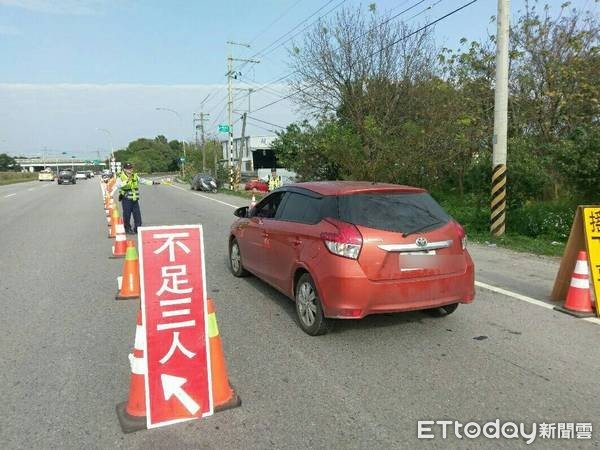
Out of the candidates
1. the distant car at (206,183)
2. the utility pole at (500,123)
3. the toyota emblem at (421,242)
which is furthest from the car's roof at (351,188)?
the distant car at (206,183)

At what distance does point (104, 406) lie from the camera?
141 inches

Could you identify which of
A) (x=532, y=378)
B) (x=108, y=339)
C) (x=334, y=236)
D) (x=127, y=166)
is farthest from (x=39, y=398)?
(x=127, y=166)

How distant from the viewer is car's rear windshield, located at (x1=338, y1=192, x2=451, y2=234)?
4.79 metres

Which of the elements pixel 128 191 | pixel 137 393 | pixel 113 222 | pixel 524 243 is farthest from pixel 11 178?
pixel 137 393

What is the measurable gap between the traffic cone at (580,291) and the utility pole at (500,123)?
5976 mm

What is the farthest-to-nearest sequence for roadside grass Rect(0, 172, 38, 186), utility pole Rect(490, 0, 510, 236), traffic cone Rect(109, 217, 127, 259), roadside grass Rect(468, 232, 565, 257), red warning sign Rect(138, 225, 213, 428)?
1. roadside grass Rect(0, 172, 38, 186)
2. utility pole Rect(490, 0, 510, 236)
3. roadside grass Rect(468, 232, 565, 257)
4. traffic cone Rect(109, 217, 127, 259)
5. red warning sign Rect(138, 225, 213, 428)

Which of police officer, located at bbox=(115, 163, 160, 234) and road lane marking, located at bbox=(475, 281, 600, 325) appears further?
police officer, located at bbox=(115, 163, 160, 234)

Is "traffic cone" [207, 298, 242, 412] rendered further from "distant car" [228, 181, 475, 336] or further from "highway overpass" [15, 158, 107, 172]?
"highway overpass" [15, 158, 107, 172]

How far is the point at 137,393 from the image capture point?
3.27 m

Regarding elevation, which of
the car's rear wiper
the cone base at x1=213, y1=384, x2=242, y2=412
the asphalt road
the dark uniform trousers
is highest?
the car's rear wiper

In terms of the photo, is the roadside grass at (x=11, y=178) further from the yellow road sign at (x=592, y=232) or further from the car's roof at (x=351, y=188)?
the yellow road sign at (x=592, y=232)

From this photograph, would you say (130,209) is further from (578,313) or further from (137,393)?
(578,313)

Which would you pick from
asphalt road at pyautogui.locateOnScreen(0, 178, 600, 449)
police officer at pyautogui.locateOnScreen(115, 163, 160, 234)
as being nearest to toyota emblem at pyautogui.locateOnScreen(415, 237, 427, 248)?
asphalt road at pyautogui.locateOnScreen(0, 178, 600, 449)

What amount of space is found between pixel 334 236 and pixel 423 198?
3.96ft
